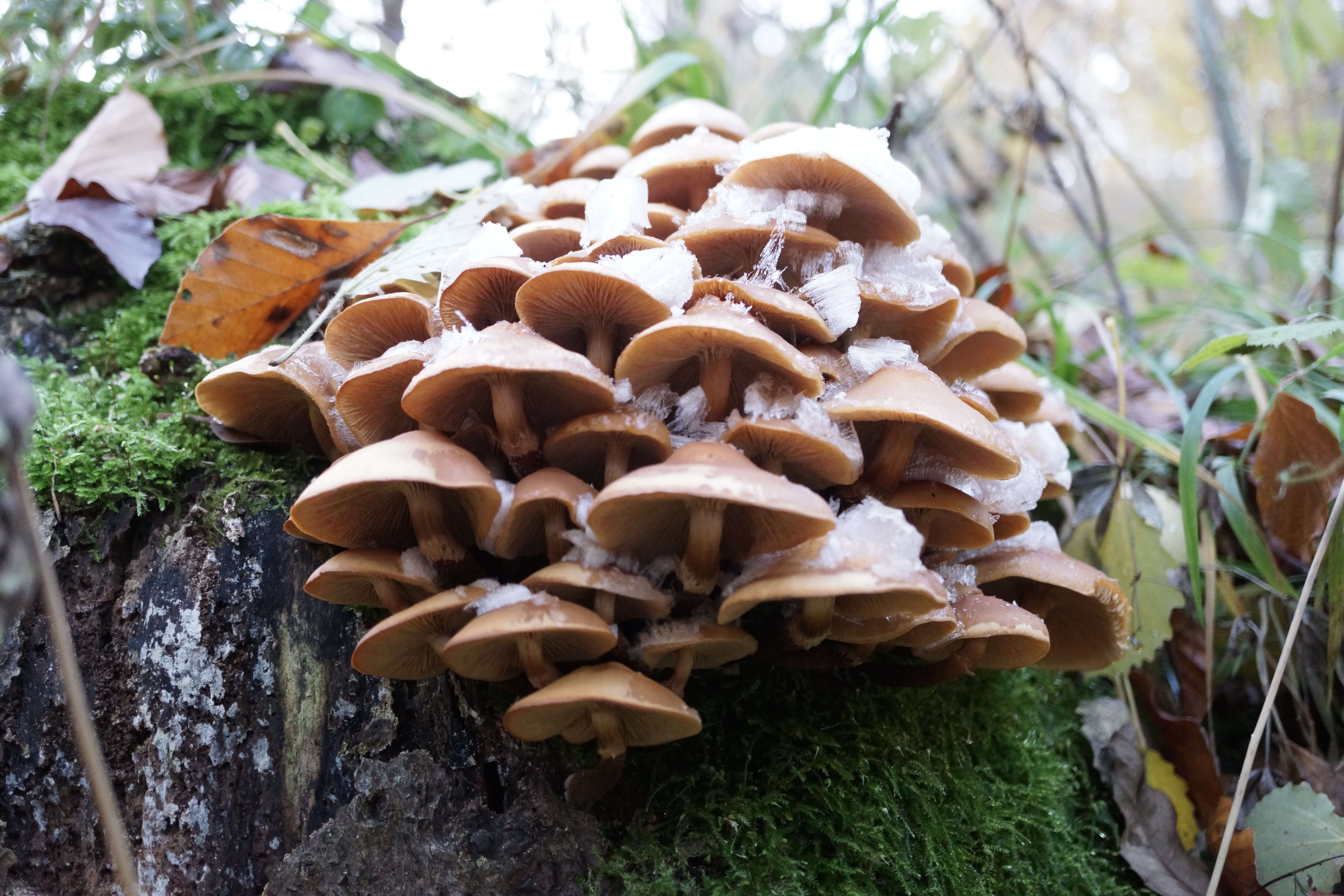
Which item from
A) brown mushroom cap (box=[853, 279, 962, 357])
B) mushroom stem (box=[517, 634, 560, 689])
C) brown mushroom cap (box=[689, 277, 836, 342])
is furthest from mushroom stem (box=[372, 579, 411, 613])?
brown mushroom cap (box=[853, 279, 962, 357])

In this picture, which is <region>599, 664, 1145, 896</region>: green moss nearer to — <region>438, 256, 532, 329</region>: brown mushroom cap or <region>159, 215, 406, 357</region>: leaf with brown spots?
<region>438, 256, 532, 329</region>: brown mushroom cap

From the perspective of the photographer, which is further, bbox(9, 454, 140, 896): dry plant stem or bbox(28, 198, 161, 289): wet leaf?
bbox(28, 198, 161, 289): wet leaf

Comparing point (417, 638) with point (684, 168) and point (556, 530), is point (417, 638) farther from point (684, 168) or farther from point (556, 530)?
point (684, 168)

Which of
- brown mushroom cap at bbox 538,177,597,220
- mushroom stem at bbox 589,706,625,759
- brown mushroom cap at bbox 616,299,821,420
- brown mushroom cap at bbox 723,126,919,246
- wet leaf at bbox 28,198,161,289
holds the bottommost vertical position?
mushroom stem at bbox 589,706,625,759

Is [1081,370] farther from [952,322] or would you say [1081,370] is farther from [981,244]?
[952,322]

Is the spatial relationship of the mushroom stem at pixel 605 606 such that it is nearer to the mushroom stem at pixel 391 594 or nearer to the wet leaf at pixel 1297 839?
the mushroom stem at pixel 391 594

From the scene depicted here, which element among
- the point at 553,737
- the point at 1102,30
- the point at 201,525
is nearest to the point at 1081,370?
the point at 553,737

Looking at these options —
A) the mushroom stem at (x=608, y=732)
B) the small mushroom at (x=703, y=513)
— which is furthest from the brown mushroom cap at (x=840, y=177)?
the mushroom stem at (x=608, y=732)
